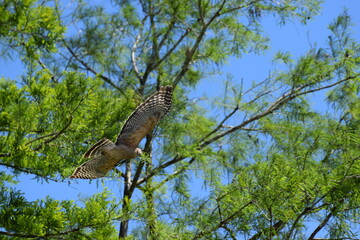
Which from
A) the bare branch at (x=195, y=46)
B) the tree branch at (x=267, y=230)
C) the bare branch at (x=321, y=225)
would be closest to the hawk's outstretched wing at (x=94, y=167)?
the tree branch at (x=267, y=230)

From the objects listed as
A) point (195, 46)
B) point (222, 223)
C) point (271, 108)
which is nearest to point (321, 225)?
point (222, 223)

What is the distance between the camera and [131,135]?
405cm

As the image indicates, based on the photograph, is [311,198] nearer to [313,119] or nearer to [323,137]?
[323,137]

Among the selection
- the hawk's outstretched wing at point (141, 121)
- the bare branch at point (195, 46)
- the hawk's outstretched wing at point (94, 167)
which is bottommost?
the hawk's outstretched wing at point (94, 167)

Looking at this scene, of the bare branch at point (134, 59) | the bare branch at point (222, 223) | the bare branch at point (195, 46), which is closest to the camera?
the bare branch at point (222, 223)

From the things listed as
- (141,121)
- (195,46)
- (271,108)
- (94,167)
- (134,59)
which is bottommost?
(94,167)

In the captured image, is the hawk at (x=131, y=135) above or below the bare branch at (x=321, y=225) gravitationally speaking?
above

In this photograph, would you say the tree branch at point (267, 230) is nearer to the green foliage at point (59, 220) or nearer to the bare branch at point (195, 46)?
the green foliage at point (59, 220)

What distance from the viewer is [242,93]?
20.6 ft

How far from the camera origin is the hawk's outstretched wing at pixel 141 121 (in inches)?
160

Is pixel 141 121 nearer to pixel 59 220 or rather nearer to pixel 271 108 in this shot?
pixel 59 220

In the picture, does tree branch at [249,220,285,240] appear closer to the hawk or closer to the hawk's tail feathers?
the hawk

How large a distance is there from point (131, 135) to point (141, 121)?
0.37ft

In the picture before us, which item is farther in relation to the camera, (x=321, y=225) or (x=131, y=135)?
(x=321, y=225)
